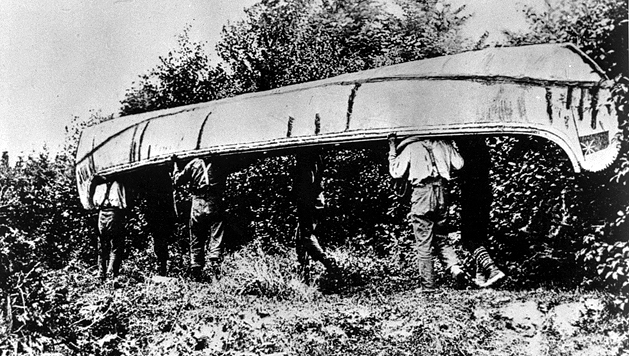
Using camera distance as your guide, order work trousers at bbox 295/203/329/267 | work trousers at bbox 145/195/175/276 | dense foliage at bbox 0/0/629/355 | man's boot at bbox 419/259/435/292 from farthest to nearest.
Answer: work trousers at bbox 145/195/175/276 → work trousers at bbox 295/203/329/267 → man's boot at bbox 419/259/435/292 → dense foliage at bbox 0/0/629/355

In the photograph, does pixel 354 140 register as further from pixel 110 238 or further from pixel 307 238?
pixel 110 238

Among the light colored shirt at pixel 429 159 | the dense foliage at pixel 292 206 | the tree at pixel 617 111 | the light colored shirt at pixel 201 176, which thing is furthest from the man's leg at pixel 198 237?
the tree at pixel 617 111

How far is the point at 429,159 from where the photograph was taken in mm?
4559

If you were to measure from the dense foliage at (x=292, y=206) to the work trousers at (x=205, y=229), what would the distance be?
7.1 inches

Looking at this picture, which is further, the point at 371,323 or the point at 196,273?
the point at 196,273

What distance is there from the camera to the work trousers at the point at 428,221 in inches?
179

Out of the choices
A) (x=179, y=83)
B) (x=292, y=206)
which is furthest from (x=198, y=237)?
(x=179, y=83)

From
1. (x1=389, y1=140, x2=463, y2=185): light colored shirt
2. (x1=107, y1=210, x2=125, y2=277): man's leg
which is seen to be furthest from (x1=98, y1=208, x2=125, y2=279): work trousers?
(x1=389, y1=140, x2=463, y2=185): light colored shirt

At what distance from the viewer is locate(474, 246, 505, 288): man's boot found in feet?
15.0

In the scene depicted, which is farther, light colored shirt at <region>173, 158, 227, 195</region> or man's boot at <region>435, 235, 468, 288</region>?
light colored shirt at <region>173, 158, 227, 195</region>

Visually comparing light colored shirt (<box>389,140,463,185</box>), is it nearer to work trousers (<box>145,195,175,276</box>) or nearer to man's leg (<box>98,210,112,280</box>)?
work trousers (<box>145,195,175,276</box>)

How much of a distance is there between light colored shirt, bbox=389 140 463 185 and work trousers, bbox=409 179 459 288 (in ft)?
0.21

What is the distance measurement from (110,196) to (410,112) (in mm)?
3558

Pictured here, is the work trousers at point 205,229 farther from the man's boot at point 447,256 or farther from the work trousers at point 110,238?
the man's boot at point 447,256
